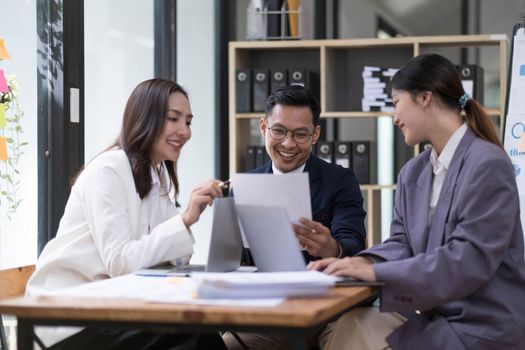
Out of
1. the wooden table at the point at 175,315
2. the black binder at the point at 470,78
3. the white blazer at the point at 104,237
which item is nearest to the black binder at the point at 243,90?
the black binder at the point at 470,78

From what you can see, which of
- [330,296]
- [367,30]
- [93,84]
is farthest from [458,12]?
[330,296]

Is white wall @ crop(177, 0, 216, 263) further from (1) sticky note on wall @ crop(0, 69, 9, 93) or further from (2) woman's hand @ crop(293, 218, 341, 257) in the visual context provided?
(2) woman's hand @ crop(293, 218, 341, 257)

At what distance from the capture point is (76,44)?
12.9ft

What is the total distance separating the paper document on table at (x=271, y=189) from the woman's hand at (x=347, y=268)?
0.25m

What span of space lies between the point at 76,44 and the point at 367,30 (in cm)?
444

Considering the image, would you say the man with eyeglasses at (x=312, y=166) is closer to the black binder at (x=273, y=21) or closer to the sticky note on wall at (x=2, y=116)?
the sticky note on wall at (x=2, y=116)

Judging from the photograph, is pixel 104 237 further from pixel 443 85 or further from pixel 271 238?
pixel 443 85

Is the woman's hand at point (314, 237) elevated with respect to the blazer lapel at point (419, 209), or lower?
lower

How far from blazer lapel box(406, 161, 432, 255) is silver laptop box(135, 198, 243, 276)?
487mm

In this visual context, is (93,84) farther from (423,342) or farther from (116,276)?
(423,342)

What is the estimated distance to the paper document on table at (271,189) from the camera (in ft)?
7.76

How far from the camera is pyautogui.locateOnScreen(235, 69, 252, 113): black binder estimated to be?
5.46 metres

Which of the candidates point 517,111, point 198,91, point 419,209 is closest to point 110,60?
point 198,91

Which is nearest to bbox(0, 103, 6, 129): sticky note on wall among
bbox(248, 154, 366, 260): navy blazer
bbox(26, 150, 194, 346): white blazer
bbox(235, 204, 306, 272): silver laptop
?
bbox(26, 150, 194, 346): white blazer
